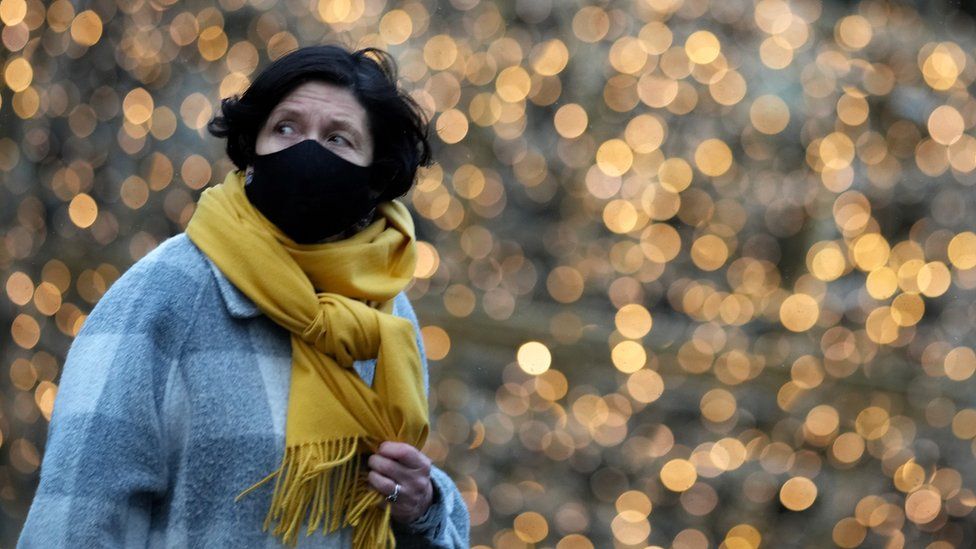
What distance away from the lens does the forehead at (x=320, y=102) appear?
2.14 meters

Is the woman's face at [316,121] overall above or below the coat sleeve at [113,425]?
above

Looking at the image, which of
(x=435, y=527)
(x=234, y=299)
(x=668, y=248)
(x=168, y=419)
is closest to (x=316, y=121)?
(x=234, y=299)

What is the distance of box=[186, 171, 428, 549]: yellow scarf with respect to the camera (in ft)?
6.52

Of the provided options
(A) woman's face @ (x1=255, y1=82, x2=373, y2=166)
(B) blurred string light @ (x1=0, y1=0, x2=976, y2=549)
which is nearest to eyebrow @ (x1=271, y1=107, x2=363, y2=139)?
(A) woman's face @ (x1=255, y1=82, x2=373, y2=166)

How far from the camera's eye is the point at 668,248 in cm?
516

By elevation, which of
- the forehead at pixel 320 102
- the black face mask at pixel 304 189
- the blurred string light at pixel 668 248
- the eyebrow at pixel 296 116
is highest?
the forehead at pixel 320 102

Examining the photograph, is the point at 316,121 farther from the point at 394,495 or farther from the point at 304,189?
the point at 394,495

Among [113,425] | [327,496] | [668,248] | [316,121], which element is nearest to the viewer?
[113,425]

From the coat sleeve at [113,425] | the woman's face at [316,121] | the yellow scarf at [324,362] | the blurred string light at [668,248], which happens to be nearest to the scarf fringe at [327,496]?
the yellow scarf at [324,362]

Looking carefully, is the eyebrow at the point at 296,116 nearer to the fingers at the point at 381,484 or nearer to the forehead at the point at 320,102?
the forehead at the point at 320,102

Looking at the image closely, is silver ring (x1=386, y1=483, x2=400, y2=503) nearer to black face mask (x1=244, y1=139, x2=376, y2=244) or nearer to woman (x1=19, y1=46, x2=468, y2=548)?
woman (x1=19, y1=46, x2=468, y2=548)

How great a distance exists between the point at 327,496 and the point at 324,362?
0.20 metres

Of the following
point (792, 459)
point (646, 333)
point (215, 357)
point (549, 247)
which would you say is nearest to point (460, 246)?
point (549, 247)

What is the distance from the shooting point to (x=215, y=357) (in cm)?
199
